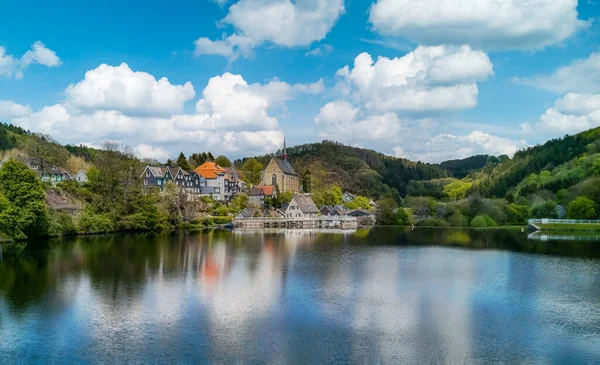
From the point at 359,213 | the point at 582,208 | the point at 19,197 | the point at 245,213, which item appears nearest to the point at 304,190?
the point at 359,213

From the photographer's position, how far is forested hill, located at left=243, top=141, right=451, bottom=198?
142m

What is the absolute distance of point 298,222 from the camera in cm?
8325

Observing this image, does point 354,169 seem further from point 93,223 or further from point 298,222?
point 93,223

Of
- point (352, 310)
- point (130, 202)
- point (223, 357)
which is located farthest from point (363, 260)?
point (130, 202)

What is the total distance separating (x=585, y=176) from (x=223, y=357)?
9497 cm

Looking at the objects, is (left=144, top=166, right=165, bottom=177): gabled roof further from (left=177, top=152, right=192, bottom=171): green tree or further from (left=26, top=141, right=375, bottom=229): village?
(left=177, top=152, right=192, bottom=171): green tree

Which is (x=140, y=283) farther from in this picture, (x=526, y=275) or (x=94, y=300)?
(x=526, y=275)

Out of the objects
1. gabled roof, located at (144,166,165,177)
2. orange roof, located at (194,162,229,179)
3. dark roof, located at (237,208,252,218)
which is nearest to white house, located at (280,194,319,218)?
dark roof, located at (237,208,252,218)

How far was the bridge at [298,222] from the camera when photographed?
255 feet

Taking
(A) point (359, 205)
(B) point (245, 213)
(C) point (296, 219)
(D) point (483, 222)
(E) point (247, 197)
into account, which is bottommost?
(D) point (483, 222)

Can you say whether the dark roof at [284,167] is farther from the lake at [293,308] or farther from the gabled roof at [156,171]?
the lake at [293,308]

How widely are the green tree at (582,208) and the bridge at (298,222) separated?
1393 inches

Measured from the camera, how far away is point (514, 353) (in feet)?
55.6

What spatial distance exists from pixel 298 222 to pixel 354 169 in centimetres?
7671
